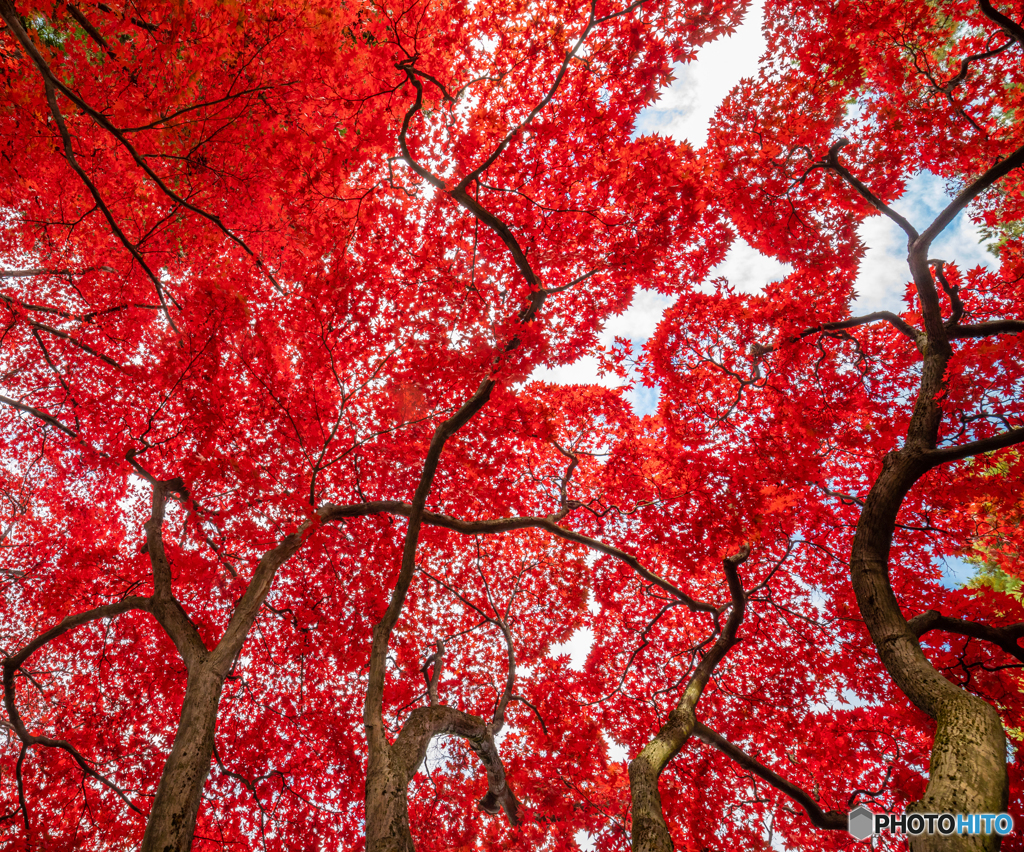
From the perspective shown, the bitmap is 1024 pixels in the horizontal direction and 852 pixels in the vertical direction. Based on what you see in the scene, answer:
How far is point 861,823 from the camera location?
557 cm

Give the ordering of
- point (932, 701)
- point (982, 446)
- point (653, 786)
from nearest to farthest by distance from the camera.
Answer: point (932, 701) → point (653, 786) → point (982, 446)

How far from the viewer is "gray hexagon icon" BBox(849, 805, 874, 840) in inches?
215

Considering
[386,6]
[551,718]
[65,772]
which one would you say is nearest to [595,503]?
[551,718]

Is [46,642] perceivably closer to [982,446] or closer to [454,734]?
[454,734]

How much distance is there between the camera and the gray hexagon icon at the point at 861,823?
17.9ft

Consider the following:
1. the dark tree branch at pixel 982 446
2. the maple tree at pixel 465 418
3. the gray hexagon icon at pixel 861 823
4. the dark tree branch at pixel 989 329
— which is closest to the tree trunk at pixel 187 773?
the maple tree at pixel 465 418

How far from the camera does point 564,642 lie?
11344 mm

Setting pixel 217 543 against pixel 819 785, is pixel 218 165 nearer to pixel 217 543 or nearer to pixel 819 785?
pixel 217 543

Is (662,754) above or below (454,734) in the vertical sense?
above

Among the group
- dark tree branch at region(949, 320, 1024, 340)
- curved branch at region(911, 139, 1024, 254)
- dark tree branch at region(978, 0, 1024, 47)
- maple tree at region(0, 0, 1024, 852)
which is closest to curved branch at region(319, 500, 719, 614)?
maple tree at region(0, 0, 1024, 852)

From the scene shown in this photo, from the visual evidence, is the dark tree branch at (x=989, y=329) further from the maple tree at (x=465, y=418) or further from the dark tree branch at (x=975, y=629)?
the dark tree branch at (x=975, y=629)

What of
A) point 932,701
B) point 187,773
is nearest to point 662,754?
point 932,701

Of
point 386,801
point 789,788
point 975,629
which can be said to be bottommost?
point 386,801

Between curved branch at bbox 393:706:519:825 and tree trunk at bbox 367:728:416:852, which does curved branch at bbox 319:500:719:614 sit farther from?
tree trunk at bbox 367:728:416:852
